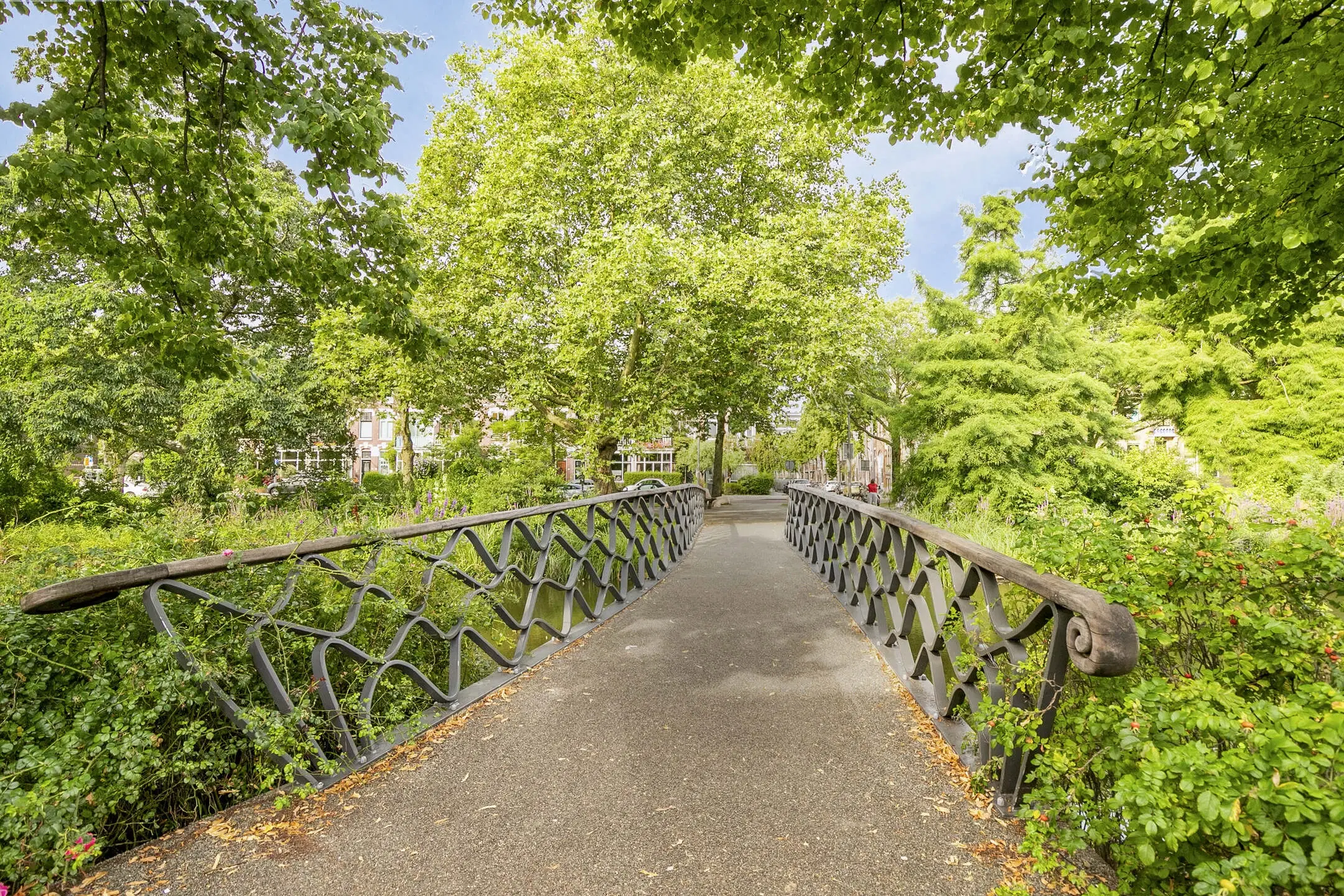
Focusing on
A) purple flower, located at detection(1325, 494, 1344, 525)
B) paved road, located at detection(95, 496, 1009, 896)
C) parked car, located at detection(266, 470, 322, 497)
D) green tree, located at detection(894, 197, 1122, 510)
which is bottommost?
paved road, located at detection(95, 496, 1009, 896)

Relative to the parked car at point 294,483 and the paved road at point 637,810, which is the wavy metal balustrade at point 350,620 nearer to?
the paved road at point 637,810

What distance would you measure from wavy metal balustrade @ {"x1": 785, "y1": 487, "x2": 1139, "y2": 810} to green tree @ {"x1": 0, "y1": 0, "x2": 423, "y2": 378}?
192 inches

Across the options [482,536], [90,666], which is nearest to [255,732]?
[90,666]

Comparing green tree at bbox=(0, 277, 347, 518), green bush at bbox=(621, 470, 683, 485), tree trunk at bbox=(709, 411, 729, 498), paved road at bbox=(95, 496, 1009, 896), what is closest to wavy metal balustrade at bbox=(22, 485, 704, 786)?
paved road at bbox=(95, 496, 1009, 896)

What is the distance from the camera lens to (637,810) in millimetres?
2787

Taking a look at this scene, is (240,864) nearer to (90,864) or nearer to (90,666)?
(90,864)

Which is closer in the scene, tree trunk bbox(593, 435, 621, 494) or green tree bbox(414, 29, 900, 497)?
green tree bbox(414, 29, 900, 497)

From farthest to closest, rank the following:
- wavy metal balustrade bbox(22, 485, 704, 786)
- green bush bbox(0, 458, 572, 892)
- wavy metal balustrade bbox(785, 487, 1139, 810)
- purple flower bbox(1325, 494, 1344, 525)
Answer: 1. purple flower bbox(1325, 494, 1344, 525)
2. wavy metal balustrade bbox(22, 485, 704, 786)
3. green bush bbox(0, 458, 572, 892)
4. wavy metal balustrade bbox(785, 487, 1139, 810)

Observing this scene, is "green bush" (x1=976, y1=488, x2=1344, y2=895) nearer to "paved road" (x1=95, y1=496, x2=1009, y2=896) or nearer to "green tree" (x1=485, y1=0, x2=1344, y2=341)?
"paved road" (x1=95, y1=496, x2=1009, y2=896)

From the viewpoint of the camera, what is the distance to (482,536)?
989 cm

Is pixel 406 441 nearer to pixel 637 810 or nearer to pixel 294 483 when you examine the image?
pixel 294 483

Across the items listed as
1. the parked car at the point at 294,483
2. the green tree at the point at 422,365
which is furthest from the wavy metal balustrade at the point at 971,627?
the parked car at the point at 294,483

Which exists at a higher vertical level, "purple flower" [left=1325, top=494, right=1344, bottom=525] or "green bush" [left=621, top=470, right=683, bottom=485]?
"purple flower" [left=1325, top=494, right=1344, bottom=525]

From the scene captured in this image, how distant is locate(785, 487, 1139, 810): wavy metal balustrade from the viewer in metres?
1.94
